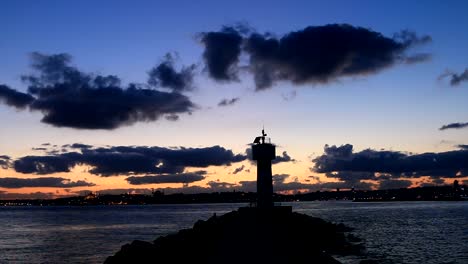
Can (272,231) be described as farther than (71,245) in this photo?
No

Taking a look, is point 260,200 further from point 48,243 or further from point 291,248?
point 48,243

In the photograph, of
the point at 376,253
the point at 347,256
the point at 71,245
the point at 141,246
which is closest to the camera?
the point at 141,246

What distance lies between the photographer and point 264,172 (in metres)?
34.8

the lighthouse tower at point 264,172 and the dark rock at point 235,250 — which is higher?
the lighthouse tower at point 264,172

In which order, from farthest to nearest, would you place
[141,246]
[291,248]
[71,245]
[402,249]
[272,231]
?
[71,245] < [402,249] < [272,231] < [141,246] < [291,248]

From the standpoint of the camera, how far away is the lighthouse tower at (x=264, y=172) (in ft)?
114

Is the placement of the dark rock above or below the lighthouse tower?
below

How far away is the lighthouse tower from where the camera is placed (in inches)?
1369

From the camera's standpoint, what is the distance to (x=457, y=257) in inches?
1257

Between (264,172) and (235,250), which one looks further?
(264,172)

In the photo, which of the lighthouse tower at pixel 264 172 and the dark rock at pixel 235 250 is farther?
the lighthouse tower at pixel 264 172

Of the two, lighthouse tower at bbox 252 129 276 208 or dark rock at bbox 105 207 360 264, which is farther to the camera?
lighthouse tower at bbox 252 129 276 208

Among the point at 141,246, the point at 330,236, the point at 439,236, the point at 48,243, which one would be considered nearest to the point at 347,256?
the point at 330,236

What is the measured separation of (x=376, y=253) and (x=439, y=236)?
55.5 ft
